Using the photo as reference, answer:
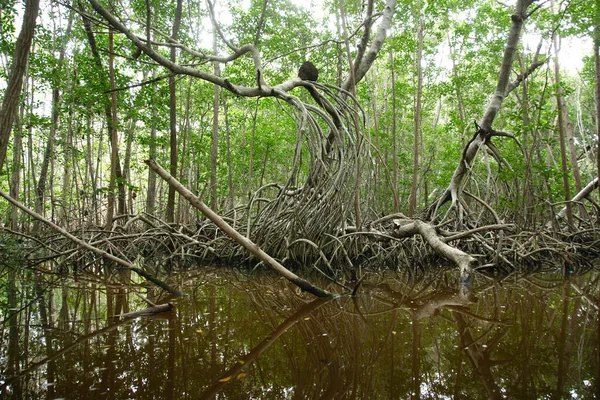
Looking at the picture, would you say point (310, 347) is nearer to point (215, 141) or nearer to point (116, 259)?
point (116, 259)

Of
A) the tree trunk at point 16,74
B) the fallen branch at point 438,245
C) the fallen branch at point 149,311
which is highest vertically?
the tree trunk at point 16,74

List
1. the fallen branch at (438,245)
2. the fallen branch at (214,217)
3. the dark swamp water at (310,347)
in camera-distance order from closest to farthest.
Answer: the dark swamp water at (310,347) → the fallen branch at (214,217) → the fallen branch at (438,245)

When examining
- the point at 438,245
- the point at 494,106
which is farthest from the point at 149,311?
the point at 494,106

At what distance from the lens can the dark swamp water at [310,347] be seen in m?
1.31

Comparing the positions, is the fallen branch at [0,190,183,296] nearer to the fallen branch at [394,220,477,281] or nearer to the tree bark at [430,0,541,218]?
the fallen branch at [394,220,477,281]

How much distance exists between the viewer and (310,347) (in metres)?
1.74

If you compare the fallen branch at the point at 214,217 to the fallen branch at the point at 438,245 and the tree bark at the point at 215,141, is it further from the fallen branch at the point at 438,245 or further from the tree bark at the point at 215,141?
the tree bark at the point at 215,141

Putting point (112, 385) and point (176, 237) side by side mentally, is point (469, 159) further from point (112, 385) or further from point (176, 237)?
point (112, 385)

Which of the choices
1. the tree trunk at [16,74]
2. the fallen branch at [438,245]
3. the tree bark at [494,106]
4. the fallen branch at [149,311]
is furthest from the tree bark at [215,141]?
the fallen branch at [149,311]

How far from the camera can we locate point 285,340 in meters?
1.84

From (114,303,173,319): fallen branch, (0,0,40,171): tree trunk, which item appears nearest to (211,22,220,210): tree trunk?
(0,0,40,171): tree trunk

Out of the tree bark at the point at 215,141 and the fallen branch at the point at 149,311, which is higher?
the tree bark at the point at 215,141

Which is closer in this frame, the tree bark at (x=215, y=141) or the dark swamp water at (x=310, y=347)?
the dark swamp water at (x=310, y=347)

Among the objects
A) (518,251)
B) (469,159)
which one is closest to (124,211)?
(469,159)
